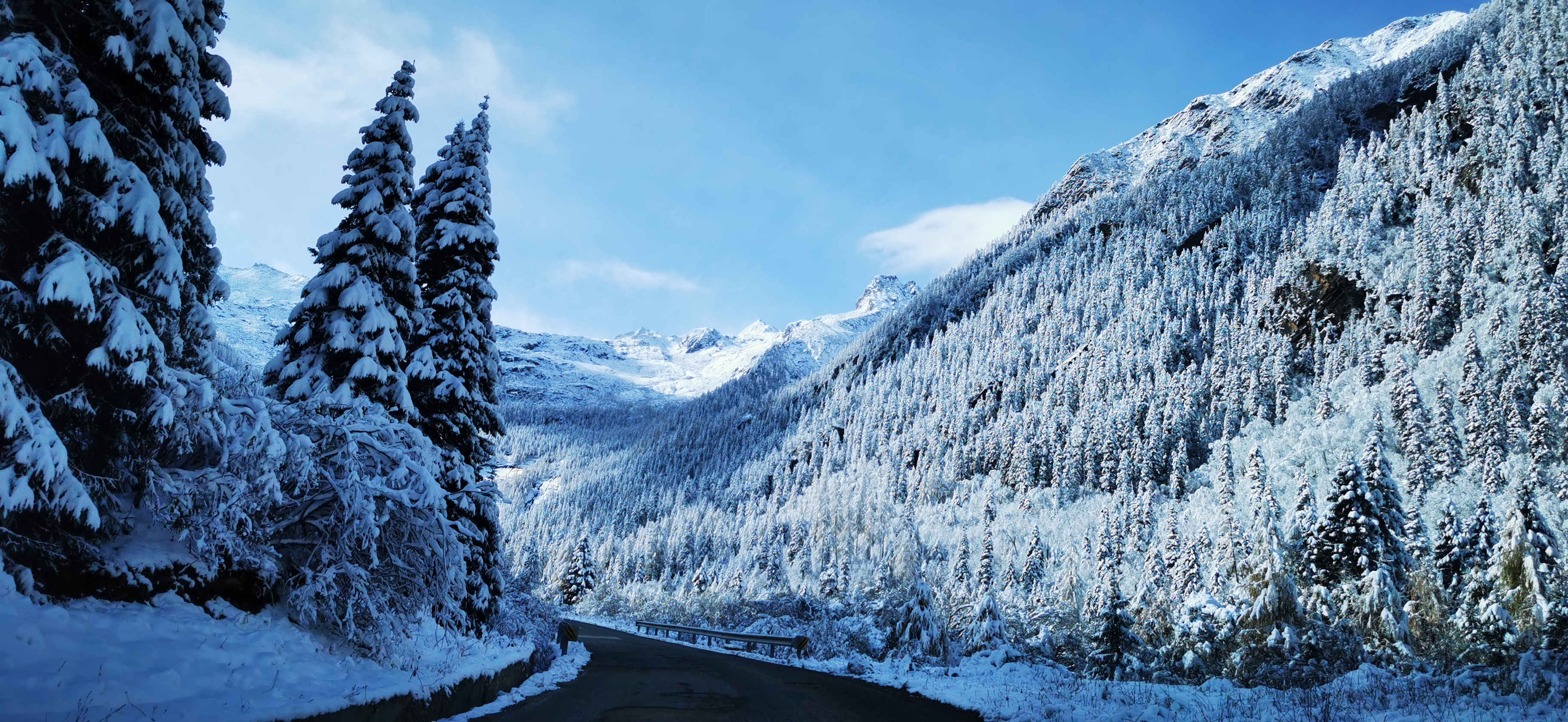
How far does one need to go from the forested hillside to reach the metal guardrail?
2125 millimetres

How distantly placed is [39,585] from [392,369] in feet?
25.1

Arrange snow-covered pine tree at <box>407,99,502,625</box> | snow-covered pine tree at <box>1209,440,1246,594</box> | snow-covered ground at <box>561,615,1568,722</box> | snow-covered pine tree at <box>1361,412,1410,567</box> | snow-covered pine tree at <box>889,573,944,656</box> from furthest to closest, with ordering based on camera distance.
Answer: snow-covered pine tree at <box>1209,440,1246,594</box> → snow-covered pine tree at <box>1361,412,1410,567</box> → snow-covered pine tree at <box>889,573,944,656</box> → snow-covered pine tree at <box>407,99,502,625</box> → snow-covered ground at <box>561,615,1568,722</box>

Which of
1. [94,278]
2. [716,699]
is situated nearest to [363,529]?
[94,278]

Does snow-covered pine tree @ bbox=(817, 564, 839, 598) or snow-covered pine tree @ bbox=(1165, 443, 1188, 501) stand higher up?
snow-covered pine tree @ bbox=(1165, 443, 1188, 501)

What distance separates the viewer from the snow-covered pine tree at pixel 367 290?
523 inches

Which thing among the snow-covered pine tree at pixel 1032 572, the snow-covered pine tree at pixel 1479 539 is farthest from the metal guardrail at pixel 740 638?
the snow-covered pine tree at pixel 1032 572

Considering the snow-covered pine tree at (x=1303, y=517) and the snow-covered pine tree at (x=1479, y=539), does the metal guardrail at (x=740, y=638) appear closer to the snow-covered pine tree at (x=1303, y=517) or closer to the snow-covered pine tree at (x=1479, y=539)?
the snow-covered pine tree at (x=1303, y=517)

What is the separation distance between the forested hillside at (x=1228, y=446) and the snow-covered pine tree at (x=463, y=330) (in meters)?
4.84

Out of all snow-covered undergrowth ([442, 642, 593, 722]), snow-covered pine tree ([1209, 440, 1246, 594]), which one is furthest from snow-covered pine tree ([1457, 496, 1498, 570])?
snow-covered undergrowth ([442, 642, 593, 722])

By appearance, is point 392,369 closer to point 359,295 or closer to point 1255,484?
point 359,295

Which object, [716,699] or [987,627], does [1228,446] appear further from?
[716,699]

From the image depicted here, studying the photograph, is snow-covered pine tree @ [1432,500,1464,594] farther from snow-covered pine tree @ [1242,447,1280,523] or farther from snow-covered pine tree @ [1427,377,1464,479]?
snow-covered pine tree @ [1427,377,1464,479]

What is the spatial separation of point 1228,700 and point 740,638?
859 inches

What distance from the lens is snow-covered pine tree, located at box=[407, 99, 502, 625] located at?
16.6 meters
